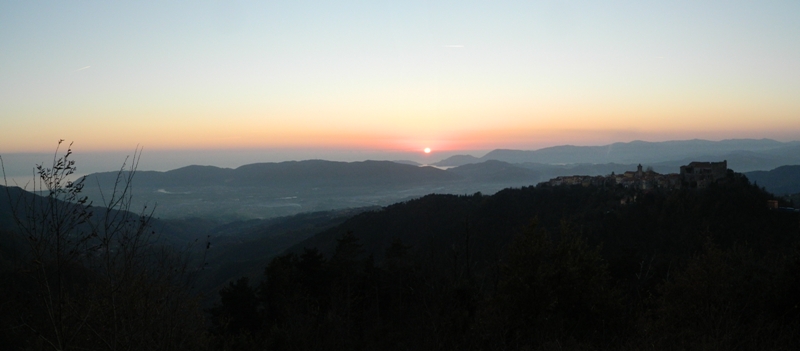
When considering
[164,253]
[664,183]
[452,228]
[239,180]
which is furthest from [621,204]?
[239,180]

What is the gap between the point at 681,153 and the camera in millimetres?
125438

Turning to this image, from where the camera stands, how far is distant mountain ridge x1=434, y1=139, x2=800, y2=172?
290 ft

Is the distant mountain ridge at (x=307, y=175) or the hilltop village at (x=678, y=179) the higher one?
the distant mountain ridge at (x=307, y=175)

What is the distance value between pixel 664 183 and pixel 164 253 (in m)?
51.2

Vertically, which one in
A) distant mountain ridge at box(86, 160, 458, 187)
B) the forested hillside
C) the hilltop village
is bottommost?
the forested hillside

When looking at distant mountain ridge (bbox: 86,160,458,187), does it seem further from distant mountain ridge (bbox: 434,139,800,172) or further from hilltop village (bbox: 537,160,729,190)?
hilltop village (bbox: 537,160,729,190)

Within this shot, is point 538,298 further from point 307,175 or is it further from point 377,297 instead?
point 307,175

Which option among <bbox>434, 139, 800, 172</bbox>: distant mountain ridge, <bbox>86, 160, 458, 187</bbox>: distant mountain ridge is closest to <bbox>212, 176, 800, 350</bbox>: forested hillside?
<bbox>434, 139, 800, 172</bbox>: distant mountain ridge

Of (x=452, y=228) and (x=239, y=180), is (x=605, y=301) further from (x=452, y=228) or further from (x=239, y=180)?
(x=239, y=180)

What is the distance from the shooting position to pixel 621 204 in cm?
3988

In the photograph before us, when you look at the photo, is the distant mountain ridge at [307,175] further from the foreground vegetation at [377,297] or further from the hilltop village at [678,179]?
the foreground vegetation at [377,297]

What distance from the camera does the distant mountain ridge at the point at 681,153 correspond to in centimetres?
8825

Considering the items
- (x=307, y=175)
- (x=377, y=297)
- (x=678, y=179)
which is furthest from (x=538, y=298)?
(x=307, y=175)

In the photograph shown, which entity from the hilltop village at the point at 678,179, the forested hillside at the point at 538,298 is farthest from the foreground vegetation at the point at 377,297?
the hilltop village at the point at 678,179
